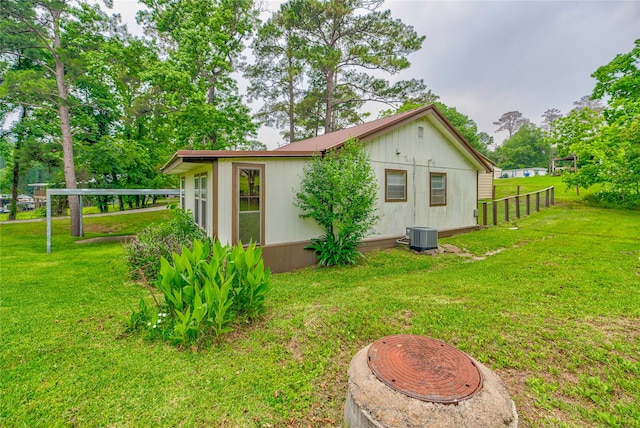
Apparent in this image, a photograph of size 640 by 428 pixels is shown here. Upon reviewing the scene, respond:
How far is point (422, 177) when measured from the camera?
892 centimetres

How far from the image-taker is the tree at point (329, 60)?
15.4 metres

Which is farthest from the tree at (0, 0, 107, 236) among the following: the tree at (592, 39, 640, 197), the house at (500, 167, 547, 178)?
the house at (500, 167, 547, 178)

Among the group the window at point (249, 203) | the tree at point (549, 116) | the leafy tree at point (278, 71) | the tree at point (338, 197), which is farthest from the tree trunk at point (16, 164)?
the tree at point (549, 116)

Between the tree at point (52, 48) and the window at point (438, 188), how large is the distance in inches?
585

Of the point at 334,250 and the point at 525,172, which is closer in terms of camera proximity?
the point at 334,250

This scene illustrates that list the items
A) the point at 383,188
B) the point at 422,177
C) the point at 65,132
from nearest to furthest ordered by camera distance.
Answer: the point at 383,188 < the point at 422,177 < the point at 65,132

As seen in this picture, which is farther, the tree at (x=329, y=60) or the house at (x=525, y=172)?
the house at (x=525, y=172)

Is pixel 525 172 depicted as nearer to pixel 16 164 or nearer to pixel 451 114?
pixel 451 114

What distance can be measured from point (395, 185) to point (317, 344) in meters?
6.14

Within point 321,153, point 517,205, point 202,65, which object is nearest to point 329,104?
point 202,65

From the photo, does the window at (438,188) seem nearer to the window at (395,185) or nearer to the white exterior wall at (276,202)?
the window at (395,185)

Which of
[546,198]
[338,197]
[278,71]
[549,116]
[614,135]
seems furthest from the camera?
[549,116]

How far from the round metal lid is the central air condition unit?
539cm

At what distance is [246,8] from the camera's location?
14992 mm
